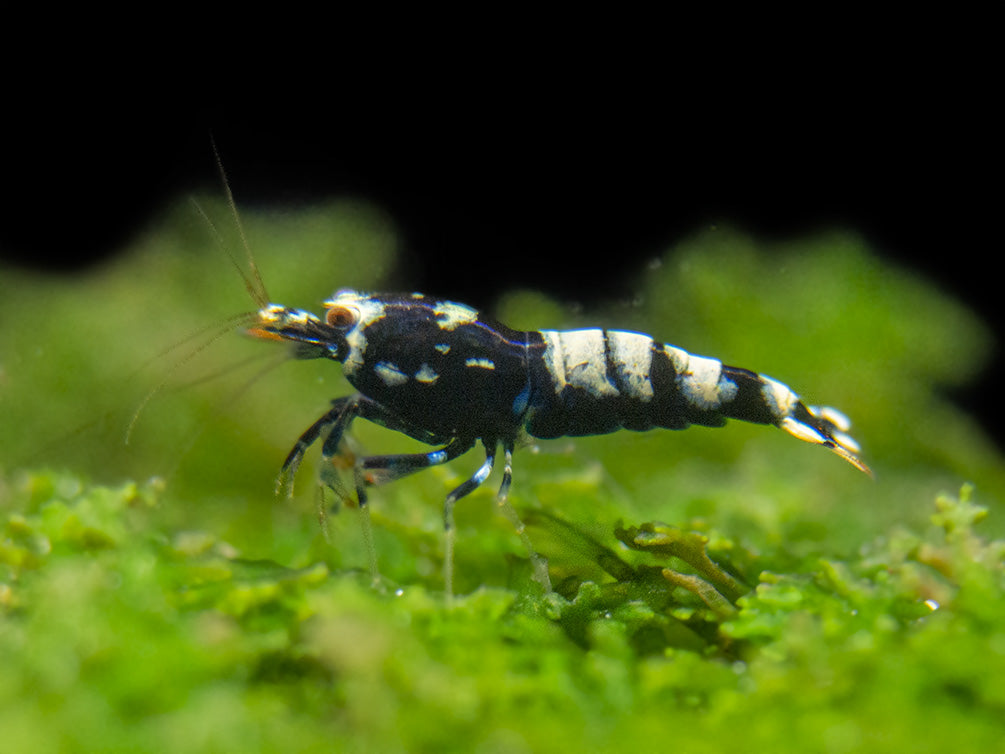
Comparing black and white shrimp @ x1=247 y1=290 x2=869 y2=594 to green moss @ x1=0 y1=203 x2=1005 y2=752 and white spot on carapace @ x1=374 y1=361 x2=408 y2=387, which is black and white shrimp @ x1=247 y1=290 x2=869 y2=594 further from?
green moss @ x1=0 y1=203 x2=1005 y2=752

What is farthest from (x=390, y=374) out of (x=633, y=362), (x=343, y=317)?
(x=633, y=362)

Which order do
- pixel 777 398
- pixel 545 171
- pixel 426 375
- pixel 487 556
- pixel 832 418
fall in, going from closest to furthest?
pixel 487 556, pixel 426 375, pixel 777 398, pixel 832 418, pixel 545 171

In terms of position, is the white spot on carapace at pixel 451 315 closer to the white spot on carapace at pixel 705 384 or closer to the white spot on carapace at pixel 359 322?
the white spot on carapace at pixel 359 322

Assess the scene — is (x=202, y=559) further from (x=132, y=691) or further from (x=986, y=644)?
(x=986, y=644)

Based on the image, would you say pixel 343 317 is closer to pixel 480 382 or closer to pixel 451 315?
pixel 451 315

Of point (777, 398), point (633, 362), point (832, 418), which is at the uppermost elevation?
point (633, 362)

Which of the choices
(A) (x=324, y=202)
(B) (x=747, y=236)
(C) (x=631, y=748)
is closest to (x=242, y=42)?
(A) (x=324, y=202)

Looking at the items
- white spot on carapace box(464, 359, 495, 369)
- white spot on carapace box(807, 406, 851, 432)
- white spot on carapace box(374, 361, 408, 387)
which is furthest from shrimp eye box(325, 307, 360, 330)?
white spot on carapace box(807, 406, 851, 432)
